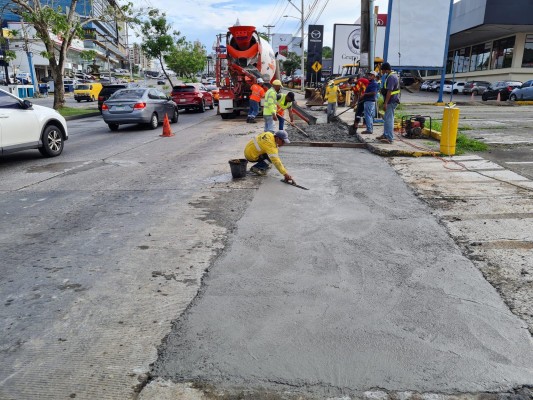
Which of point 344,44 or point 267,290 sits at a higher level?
point 344,44

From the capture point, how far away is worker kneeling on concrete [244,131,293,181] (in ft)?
24.0

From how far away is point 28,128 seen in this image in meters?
9.36

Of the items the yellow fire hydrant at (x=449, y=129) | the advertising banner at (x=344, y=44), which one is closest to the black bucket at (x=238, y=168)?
the yellow fire hydrant at (x=449, y=129)

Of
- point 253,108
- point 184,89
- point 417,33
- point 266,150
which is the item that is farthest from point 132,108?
point 417,33

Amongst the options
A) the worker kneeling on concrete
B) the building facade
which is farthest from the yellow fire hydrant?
the building facade

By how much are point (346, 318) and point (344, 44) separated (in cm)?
3348

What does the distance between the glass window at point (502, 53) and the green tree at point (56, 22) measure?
3671 cm

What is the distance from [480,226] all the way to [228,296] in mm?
3505

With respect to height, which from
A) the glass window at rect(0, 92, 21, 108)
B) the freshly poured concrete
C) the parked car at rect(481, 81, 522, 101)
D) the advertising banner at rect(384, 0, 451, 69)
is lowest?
the freshly poured concrete

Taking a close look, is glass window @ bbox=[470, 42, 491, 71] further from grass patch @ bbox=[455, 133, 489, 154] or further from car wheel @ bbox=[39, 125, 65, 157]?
car wheel @ bbox=[39, 125, 65, 157]

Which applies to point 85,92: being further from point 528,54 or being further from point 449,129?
point 528,54

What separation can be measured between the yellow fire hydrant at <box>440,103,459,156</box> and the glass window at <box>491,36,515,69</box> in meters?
39.3

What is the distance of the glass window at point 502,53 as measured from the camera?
42.4 m

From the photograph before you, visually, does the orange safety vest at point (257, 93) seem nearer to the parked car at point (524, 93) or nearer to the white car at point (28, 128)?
the white car at point (28, 128)
